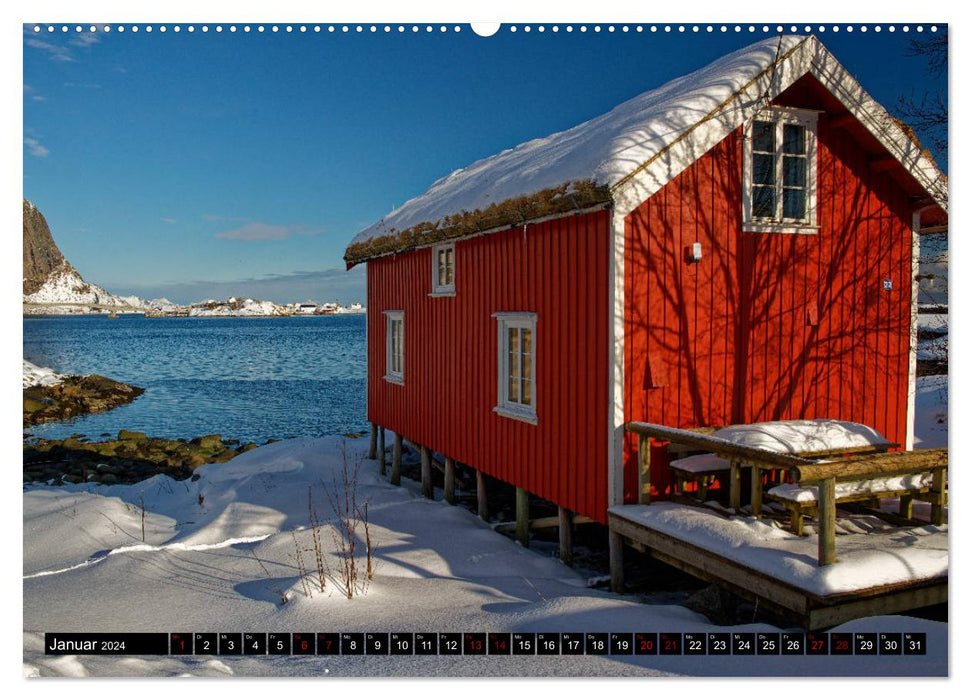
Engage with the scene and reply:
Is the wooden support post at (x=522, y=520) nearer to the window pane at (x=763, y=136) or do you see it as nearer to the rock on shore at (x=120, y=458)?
the window pane at (x=763, y=136)

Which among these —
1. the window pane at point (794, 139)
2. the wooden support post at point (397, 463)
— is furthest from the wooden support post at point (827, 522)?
the wooden support post at point (397, 463)

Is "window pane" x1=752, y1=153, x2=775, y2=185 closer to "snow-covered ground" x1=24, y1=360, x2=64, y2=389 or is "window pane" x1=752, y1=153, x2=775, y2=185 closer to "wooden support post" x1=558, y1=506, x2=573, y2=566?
"wooden support post" x1=558, y1=506, x2=573, y2=566

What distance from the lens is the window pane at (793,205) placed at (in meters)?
8.07

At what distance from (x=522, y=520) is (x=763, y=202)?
4908 millimetres

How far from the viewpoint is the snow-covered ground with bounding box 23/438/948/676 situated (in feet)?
15.4

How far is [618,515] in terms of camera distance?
282 inches

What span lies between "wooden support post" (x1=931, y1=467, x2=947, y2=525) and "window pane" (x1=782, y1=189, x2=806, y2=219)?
10.3 ft

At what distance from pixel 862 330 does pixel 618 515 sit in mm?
3813

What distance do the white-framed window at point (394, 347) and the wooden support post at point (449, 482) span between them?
200cm

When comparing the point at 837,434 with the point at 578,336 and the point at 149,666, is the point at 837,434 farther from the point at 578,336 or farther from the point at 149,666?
the point at 149,666

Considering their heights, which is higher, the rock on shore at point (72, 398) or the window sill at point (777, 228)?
the window sill at point (777, 228)

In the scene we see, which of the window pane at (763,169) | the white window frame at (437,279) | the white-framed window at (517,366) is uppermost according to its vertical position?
the window pane at (763,169)

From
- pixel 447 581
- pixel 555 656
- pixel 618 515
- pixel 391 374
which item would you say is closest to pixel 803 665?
pixel 555 656

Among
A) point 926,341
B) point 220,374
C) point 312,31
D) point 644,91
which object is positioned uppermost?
point 644,91
